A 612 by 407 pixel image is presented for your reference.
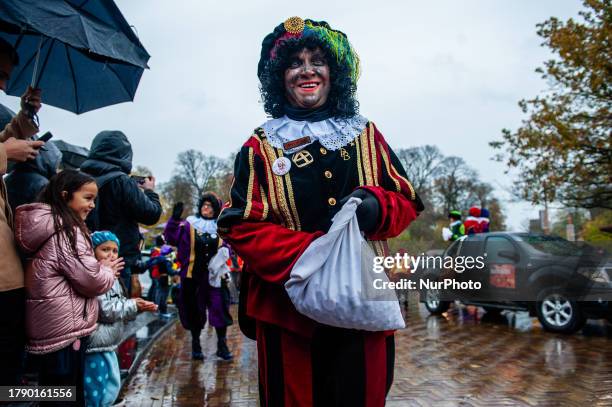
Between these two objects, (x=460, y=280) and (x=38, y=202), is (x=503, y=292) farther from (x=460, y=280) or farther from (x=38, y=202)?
(x=38, y=202)

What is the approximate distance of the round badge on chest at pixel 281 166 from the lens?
2176 millimetres

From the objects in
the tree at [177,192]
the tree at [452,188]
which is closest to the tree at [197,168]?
the tree at [177,192]

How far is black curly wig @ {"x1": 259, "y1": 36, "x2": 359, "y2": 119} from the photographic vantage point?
2.40m

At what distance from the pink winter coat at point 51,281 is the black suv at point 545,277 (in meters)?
4.69

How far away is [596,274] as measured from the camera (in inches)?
289

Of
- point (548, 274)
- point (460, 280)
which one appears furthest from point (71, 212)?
point (548, 274)

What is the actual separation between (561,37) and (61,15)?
1282cm

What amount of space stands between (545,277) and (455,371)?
3.50 metres

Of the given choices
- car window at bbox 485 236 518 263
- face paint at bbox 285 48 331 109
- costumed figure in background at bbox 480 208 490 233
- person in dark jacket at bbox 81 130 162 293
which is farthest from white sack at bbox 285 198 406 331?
costumed figure in background at bbox 480 208 490 233

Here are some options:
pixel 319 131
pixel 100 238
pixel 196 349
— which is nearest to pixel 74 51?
pixel 100 238

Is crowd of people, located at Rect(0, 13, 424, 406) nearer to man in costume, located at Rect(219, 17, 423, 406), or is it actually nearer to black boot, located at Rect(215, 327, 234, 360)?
man in costume, located at Rect(219, 17, 423, 406)

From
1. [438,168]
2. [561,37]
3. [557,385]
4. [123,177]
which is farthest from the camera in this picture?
[438,168]

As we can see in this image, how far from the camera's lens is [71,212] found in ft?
9.56

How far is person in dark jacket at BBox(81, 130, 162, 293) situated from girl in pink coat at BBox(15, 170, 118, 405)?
1050 mm
